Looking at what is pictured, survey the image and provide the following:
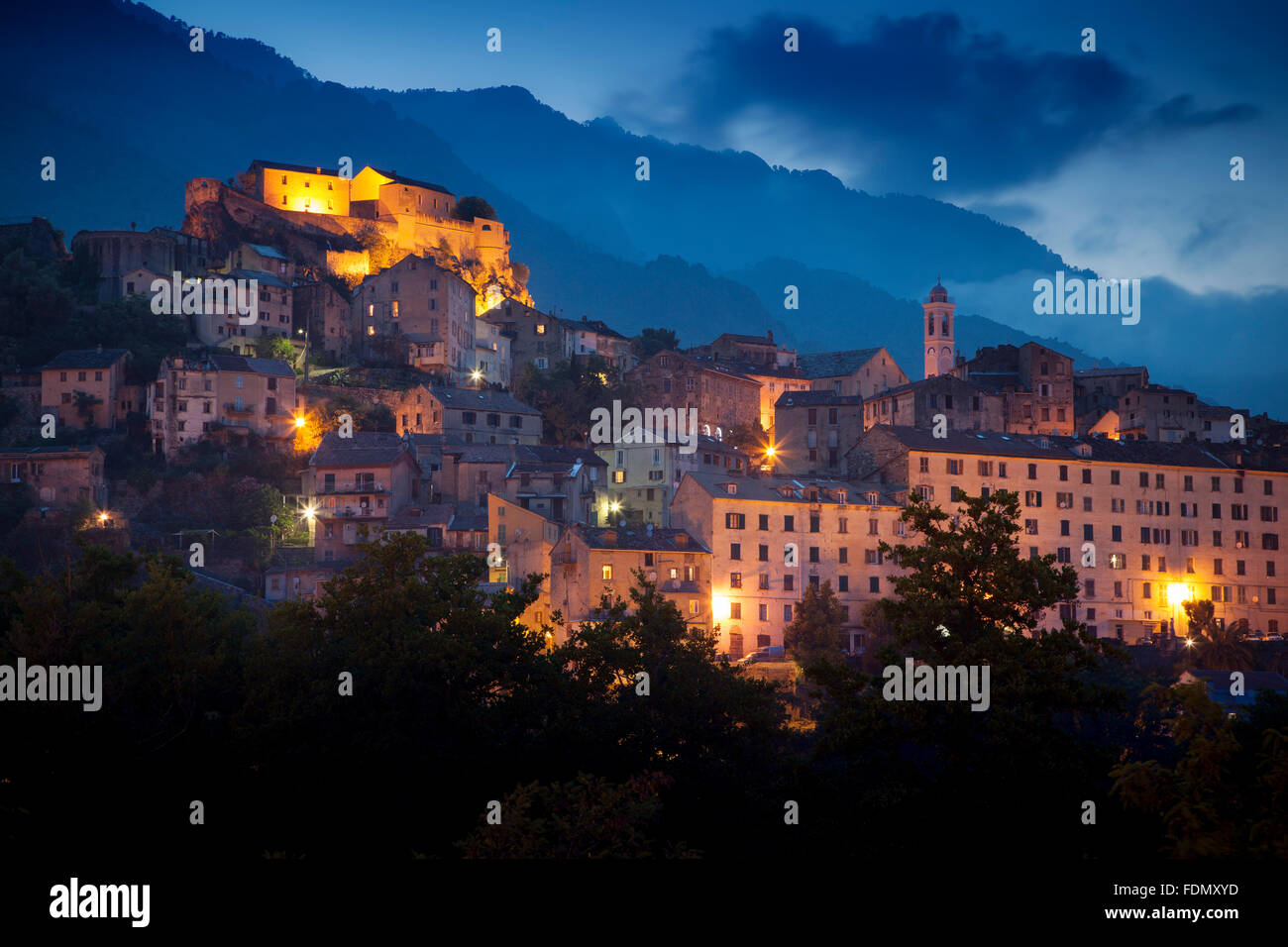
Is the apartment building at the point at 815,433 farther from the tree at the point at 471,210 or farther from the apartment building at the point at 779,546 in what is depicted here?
the tree at the point at 471,210

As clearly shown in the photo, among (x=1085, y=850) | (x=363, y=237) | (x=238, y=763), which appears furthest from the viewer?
(x=363, y=237)

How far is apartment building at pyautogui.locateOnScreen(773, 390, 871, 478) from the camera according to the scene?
8425 cm

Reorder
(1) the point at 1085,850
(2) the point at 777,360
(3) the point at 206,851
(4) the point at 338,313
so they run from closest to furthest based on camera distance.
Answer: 1. (1) the point at 1085,850
2. (3) the point at 206,851
3. (4) the point at 338,313
4. (2) the point at 777,360

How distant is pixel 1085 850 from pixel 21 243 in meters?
102

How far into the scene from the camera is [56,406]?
8306 cm

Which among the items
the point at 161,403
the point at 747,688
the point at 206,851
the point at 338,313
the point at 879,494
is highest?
the point at 338,313

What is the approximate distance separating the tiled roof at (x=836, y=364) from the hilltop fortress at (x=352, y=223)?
33.5 m

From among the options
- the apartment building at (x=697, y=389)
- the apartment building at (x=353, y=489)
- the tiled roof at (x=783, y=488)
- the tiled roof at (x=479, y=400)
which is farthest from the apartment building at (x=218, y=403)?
the tiled roof at (x=783, y=488)

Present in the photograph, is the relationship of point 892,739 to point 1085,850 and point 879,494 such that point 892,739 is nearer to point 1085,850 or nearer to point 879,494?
point 1085,850

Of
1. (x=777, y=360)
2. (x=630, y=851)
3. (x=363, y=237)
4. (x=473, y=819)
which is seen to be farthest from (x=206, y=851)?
(x=363, y=237)

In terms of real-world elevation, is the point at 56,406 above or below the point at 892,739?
above

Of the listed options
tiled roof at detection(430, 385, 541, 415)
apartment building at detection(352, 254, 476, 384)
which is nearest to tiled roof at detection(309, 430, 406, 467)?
tiled roof at detection(430, 385, 541, 415)

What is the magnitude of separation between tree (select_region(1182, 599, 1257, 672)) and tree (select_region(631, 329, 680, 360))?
54.7m

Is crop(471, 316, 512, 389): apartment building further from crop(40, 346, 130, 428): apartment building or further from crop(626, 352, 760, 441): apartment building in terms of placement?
crop(40, 346, 130, 428): apartment building
